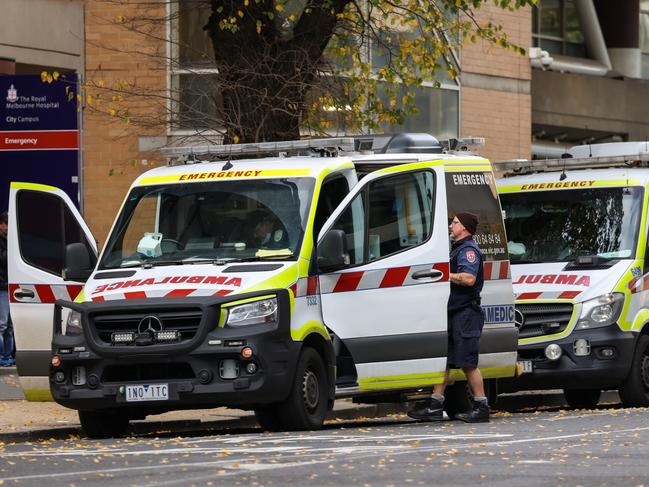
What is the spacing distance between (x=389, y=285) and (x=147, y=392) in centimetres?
225

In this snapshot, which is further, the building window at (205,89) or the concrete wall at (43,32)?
the concrete wall at (43,32)

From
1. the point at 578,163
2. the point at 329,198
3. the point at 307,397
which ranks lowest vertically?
the point at 307,397

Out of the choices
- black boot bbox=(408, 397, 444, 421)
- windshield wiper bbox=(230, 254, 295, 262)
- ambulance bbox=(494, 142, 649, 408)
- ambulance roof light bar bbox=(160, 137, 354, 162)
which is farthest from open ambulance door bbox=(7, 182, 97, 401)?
ambulance bbox=(494, 142, 649, 408)

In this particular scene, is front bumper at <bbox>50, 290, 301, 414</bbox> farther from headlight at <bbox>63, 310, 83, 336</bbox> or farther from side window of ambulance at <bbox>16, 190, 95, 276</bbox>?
side window of ambulance at <bbox>16, 190, 95, 276</bbox>

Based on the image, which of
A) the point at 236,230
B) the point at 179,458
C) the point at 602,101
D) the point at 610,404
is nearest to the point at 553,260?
the point at 610,404

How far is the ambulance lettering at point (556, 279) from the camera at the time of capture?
661 inches

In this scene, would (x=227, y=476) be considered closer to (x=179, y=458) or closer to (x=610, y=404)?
(x=179, y=458)

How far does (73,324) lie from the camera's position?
13391mm

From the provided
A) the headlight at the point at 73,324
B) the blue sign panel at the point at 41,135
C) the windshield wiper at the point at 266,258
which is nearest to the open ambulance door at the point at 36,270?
the headlight at the point at 73,324

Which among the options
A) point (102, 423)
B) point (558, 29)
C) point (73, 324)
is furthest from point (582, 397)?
point (558, 29)

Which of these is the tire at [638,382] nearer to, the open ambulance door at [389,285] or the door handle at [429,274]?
the open ambulance door at [389,285]

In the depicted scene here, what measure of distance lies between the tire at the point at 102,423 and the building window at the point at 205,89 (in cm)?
546

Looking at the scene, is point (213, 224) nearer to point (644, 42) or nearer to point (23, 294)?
point (23, 294)

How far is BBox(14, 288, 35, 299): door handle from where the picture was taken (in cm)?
1424
